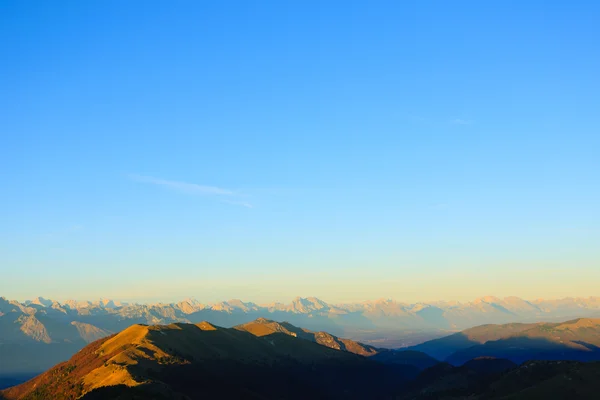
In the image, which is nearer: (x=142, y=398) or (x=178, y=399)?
(x=142, y=398)

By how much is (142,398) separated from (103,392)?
2471 centimetres

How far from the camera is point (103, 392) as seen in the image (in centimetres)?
19612

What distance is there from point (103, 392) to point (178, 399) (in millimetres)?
28871

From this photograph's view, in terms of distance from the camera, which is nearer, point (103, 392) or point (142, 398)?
point (142, 398)

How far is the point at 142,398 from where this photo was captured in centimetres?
18162

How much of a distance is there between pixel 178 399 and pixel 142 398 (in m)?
21.2

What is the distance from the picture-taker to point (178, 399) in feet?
655
